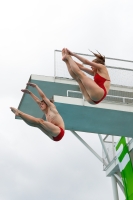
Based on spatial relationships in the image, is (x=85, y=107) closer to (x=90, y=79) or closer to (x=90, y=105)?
(x=90, y=105)

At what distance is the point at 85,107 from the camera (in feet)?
52.3

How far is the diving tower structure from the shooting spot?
16.0 metres

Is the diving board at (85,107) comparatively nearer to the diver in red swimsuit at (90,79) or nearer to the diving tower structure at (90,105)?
the diving tower structure at (90,105)

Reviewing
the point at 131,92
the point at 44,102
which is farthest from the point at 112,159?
the point at 44,102

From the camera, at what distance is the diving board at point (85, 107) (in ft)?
52.5

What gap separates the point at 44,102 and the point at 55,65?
6.41 m

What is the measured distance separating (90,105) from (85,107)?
0.21m

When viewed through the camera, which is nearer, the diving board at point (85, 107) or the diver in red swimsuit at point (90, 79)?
the diver in red swimsuit at point (90, 79)

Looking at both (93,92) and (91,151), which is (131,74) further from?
(93,92)

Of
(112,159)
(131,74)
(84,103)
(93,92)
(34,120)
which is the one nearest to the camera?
(93,92)

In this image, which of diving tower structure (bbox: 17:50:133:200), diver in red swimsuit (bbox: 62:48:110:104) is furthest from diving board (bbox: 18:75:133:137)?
diver in red swimsuit (bbox: 62:48:110:104)

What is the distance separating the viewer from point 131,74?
A: 56.2ft

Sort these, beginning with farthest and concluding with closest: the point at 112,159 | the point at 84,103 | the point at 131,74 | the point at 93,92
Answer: the point at 112,159
the point at 131,74
the point at 84,103
the point at 93,92

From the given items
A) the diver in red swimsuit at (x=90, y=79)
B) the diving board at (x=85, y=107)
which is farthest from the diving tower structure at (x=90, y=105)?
the diver in red swimsuit at (x=90, y=79)
